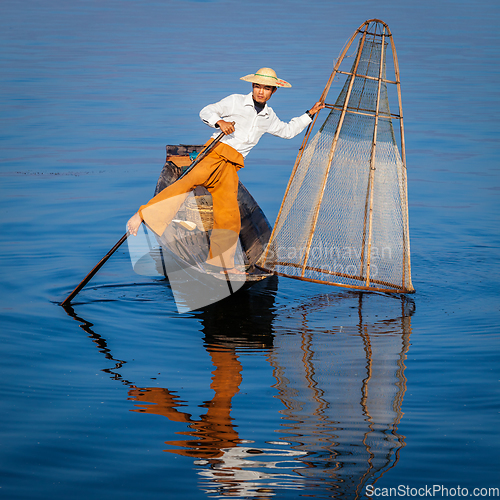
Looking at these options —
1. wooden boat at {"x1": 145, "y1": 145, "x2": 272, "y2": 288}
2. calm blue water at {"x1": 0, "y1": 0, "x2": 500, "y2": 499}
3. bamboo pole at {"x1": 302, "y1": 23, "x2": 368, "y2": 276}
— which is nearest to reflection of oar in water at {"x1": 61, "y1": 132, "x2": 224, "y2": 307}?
calm blue water at {"x1": 0, "y1": 0, "x2": 500, "y2": 499}

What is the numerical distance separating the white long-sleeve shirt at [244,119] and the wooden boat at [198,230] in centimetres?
100

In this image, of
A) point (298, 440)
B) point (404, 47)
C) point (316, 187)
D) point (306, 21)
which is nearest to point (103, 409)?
point (298, 440)

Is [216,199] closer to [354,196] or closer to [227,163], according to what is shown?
[227,163]

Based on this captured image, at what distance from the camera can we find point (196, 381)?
4.08 metres

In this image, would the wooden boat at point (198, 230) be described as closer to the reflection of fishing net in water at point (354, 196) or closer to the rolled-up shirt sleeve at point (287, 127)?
the reflection of fishing net in water at point (354, 196)

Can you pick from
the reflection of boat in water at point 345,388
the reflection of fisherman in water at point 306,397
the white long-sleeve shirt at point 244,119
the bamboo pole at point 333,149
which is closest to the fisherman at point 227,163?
the white long-sleeve shirt at point 244,119

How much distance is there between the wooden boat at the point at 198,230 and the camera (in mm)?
5815

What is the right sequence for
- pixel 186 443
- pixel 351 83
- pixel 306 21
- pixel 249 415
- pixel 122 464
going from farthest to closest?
1. pixel 306 21
2. pixel 351 83
3. pixel 249 415
4. pixel 186 443
5. pixel 122 464

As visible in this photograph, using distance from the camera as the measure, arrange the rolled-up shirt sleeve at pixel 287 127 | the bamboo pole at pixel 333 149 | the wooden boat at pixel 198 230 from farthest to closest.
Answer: the wooden boat at pixel 198 230
the rolled-up shirt sleeve at pixel 287 127
the bamboo pole at pixel 333 149

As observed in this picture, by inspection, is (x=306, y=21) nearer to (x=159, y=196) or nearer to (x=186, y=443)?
(x=159, y=196)

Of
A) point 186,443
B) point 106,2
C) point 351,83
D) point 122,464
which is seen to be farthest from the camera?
point 106,2

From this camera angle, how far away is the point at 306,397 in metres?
3.94

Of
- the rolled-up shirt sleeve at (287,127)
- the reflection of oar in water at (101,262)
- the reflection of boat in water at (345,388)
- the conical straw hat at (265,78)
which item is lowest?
the reflection of boat in water at (345,388)

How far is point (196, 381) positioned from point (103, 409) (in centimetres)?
64
